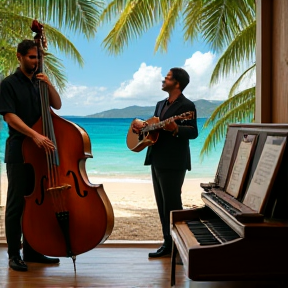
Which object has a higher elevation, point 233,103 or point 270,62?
point 270,62

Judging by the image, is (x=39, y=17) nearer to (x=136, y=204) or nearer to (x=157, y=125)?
(x=157, y=125)

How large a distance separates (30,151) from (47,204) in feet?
1.10

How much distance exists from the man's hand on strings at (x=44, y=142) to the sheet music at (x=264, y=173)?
150 cm

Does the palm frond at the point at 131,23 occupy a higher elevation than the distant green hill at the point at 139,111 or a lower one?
higher

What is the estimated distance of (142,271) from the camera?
3.45 m

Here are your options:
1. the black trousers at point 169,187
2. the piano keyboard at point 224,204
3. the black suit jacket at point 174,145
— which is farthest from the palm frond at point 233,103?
the piano keyboard at point 224,204

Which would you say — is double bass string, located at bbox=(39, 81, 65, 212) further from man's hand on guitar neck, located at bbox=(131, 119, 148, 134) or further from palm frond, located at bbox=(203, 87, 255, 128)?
palm frond, located at bbox=(203, 87, 255, 128)

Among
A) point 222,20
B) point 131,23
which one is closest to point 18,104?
point 131,23

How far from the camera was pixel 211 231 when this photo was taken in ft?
7.70

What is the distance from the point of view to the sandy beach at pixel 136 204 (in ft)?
19.1

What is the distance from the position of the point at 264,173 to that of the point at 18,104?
1.99 m

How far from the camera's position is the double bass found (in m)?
3.26

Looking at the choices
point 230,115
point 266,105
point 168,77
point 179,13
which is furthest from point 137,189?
point 266,105

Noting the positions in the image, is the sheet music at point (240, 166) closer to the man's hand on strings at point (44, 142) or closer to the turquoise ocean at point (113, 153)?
the man's hand on strings at point (44, 142)
